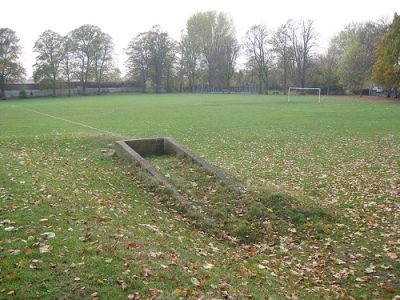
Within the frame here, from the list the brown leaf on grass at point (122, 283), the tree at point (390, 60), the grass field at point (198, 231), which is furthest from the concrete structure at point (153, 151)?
the tree at point (390, 60)

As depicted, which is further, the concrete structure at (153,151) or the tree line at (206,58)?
the tree line at (206,58)

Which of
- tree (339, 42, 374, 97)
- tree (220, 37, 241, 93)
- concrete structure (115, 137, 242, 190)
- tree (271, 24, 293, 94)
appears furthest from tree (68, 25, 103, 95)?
concrete structure (115, 137, 242, 190)

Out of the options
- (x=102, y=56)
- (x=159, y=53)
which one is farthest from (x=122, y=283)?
(x=159, y=53)

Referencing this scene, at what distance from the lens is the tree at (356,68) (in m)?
59.3

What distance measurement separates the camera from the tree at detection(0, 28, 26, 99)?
6725cm

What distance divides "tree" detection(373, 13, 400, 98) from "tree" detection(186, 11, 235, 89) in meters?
47.3

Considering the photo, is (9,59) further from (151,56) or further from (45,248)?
(45,248)

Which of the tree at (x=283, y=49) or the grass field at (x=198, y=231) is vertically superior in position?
the tree at (x=283, y=49)

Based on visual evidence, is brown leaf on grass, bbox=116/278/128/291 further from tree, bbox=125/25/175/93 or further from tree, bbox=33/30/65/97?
tree, bbox=125/25/175/93

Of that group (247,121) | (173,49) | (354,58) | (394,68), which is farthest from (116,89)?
(247,121)

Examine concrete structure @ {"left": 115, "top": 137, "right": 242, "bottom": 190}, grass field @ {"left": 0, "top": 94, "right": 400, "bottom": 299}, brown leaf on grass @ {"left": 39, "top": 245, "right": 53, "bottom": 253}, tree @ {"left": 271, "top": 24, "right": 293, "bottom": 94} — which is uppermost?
tree @ {"left": 271, "top": 24, "right": 293, "bottom": 94}

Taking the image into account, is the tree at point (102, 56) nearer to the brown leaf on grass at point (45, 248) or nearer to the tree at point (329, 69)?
the tree at point (329, 69)

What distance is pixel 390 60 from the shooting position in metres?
47.2

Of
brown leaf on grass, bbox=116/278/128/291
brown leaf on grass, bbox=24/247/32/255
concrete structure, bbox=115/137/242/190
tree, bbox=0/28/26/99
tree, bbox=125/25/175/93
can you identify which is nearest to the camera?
brown leaf on grass, bbox=116/278/128/291
